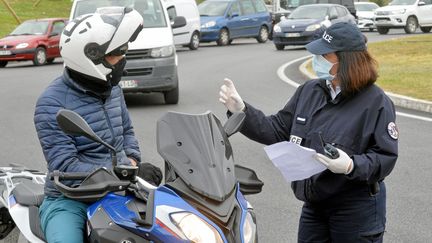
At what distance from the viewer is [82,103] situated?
412cm

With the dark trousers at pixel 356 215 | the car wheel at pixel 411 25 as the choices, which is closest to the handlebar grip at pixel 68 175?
the dark trousers at pixel 356 215

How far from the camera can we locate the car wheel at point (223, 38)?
1280 inches

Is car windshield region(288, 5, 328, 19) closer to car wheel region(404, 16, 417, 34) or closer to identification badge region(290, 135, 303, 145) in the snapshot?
car wheel region(404, 16, 417, 34)

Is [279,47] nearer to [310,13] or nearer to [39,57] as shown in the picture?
[310,13]

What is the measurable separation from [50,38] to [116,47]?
23.6m

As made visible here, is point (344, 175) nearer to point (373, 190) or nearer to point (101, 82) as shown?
point (373, 190)

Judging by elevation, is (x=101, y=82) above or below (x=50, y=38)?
above

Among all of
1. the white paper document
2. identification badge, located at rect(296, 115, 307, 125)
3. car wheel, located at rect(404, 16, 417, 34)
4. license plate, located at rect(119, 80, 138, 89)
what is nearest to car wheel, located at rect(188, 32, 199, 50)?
car wheel, located at rect(404, 16, 417, 34)

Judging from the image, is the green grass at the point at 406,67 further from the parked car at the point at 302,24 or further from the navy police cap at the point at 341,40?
the navy police cap at the point at 341,40

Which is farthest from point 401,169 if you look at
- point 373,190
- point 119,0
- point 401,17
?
point 401,17

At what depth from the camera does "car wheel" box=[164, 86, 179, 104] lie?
14.6 m

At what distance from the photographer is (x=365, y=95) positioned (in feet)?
13.8

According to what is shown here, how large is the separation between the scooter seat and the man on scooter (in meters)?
0.22

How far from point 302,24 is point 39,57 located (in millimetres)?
8933
